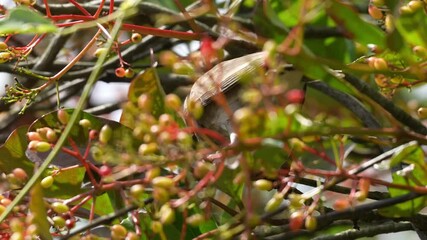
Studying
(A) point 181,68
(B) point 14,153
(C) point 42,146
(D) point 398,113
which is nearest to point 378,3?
(D) point 398,113

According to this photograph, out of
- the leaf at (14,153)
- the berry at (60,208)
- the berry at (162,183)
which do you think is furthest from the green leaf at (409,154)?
the leaf at (14,153)

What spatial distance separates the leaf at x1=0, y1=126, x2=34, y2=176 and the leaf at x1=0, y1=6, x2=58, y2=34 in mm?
357

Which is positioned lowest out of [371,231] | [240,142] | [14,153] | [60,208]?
[371,231]

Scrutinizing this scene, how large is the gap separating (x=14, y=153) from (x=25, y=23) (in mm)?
408

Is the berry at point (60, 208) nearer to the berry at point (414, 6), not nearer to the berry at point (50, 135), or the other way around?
the berry at point (50, 135)

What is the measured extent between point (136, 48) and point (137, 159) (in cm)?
110

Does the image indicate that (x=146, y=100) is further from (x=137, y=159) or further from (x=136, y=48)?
(x=136, y=48)

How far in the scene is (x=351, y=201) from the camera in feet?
2.98

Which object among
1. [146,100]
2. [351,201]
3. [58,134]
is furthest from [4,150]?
[351,201]

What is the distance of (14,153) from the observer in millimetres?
1351

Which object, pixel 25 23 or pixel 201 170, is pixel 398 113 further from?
pixel 25 23

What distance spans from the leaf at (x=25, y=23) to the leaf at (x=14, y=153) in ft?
1.17

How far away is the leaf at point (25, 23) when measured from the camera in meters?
0.96

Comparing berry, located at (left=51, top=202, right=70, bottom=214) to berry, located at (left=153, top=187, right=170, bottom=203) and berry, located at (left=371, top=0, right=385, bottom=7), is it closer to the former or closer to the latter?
berry, located at (left=153, top=187, right=170, bottom=203)
